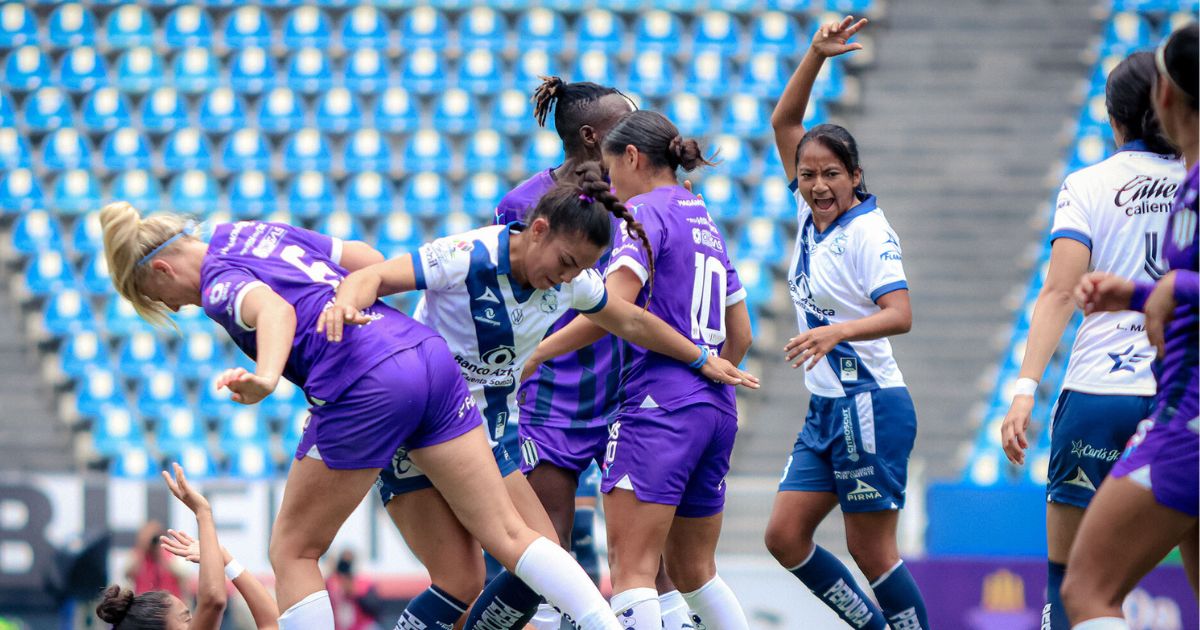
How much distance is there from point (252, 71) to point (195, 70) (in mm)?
591

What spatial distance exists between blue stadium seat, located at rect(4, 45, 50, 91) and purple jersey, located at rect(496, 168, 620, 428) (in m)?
9.65

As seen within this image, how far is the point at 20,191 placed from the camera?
482 inches

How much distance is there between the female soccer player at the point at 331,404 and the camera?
3453mm

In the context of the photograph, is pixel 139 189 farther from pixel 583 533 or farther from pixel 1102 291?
pixel 1102 291

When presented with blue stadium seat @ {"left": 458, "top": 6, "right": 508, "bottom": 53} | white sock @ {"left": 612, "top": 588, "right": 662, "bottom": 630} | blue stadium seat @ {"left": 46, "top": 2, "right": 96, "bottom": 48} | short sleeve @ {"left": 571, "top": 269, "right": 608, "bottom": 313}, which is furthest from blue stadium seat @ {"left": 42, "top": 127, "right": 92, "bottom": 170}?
white sock @ {"left": 612, "top": 588, "right": 662, "bottom": 630}

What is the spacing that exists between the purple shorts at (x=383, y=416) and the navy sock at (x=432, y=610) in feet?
1.88

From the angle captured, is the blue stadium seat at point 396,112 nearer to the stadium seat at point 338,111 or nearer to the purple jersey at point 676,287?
the stadium seat at point 338,111

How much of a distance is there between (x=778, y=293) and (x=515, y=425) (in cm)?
791

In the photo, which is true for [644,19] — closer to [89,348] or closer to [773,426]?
[773,426]

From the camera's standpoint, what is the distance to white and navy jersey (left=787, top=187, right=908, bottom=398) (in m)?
4.23

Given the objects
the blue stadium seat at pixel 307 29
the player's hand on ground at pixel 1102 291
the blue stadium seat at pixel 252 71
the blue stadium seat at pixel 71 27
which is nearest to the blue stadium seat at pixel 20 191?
the blue stadium seat at pixel 71 27

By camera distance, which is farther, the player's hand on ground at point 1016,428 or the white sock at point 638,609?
the white sock at point 638,609

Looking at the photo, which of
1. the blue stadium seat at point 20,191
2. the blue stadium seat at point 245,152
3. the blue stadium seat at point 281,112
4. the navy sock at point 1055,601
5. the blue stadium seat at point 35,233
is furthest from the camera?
the blue stadium seat at point 281,112

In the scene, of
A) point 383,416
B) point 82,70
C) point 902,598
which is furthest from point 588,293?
point 82,70
